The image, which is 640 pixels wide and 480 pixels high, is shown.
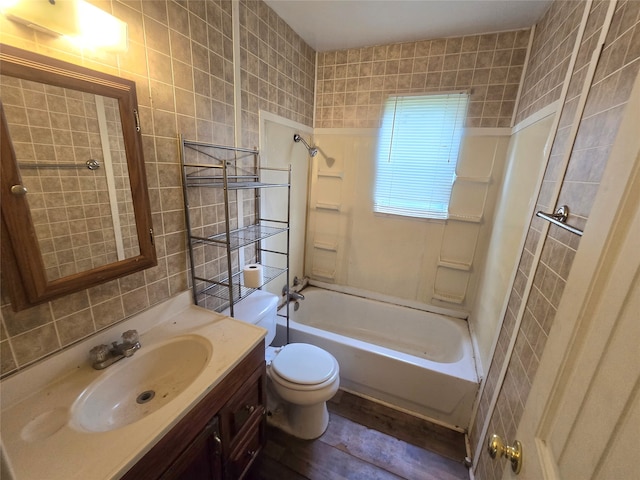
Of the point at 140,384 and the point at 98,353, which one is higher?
the point at 98,353

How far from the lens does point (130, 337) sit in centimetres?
103

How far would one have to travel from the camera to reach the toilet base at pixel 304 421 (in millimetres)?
1604

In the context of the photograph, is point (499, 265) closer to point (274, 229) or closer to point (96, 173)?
point (274, 229)

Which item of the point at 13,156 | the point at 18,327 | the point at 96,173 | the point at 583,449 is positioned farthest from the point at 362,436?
the point at 13,156

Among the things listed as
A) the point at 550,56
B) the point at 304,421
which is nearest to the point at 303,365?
the point at 304,421

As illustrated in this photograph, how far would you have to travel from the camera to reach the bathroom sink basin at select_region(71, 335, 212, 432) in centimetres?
86

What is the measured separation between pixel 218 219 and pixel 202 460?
41.2 inches

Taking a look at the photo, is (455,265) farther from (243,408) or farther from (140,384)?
(140,384)

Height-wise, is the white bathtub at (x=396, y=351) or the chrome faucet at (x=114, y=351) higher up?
the chrome faucet at (x=114, y=351)

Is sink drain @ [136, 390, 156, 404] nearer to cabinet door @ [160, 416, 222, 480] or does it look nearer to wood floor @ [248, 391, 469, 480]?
cabinet door @ [160, 416, 222, 480]

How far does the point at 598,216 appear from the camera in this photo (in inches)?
18.2

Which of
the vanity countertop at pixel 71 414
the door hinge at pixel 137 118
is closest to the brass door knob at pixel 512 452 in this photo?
the vanity countertop at pixel 71 414

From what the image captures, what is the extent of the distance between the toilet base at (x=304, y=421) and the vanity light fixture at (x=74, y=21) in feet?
6.25

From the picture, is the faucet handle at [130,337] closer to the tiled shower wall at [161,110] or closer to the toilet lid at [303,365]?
the tiled shower wall at [161,110]
